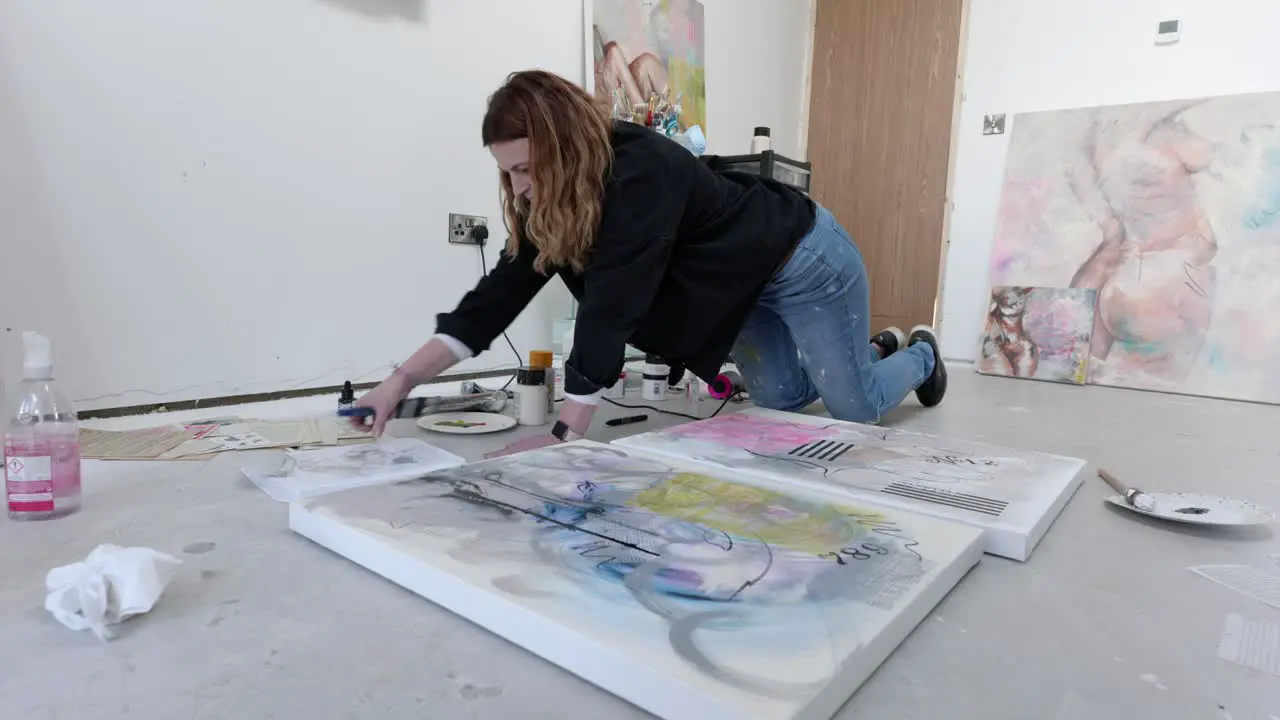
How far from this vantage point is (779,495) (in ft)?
3.19

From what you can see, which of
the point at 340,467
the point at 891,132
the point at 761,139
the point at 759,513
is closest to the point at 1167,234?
the point at 891,132

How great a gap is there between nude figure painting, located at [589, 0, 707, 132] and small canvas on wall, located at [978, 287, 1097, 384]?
1.56m

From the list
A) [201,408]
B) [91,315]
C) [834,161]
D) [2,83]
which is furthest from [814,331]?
[834,161]

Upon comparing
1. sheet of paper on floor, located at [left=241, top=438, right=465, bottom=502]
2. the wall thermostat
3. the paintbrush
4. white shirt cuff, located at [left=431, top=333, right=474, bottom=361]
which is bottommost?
the paintbrush

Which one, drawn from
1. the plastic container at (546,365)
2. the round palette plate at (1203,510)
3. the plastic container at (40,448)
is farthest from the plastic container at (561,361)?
the round palette plate at (1203,510)

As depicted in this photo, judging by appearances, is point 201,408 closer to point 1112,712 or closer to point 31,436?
point 31,436

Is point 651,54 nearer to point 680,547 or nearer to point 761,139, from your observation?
point 761,139

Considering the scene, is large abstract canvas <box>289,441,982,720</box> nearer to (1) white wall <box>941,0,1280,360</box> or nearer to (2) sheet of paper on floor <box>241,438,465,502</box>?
(2) sheet of paper on floor <box>241,438,465,502</box>

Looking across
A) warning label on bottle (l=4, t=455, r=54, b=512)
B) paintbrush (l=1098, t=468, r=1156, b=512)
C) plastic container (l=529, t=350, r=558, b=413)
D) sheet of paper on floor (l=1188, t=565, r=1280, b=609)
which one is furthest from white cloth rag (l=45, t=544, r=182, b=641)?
paintbrush (l=1098, t=468, r=1156, b=512)

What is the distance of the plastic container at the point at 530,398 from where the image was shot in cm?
164

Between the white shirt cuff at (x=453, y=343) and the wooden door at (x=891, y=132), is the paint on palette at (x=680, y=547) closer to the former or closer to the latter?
the white shirt cuff at (x=453, y=343)

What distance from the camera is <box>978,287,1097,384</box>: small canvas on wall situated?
2.92 metres

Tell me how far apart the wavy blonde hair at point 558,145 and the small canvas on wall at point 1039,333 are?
2466 mm

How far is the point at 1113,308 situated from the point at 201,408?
3216mm
